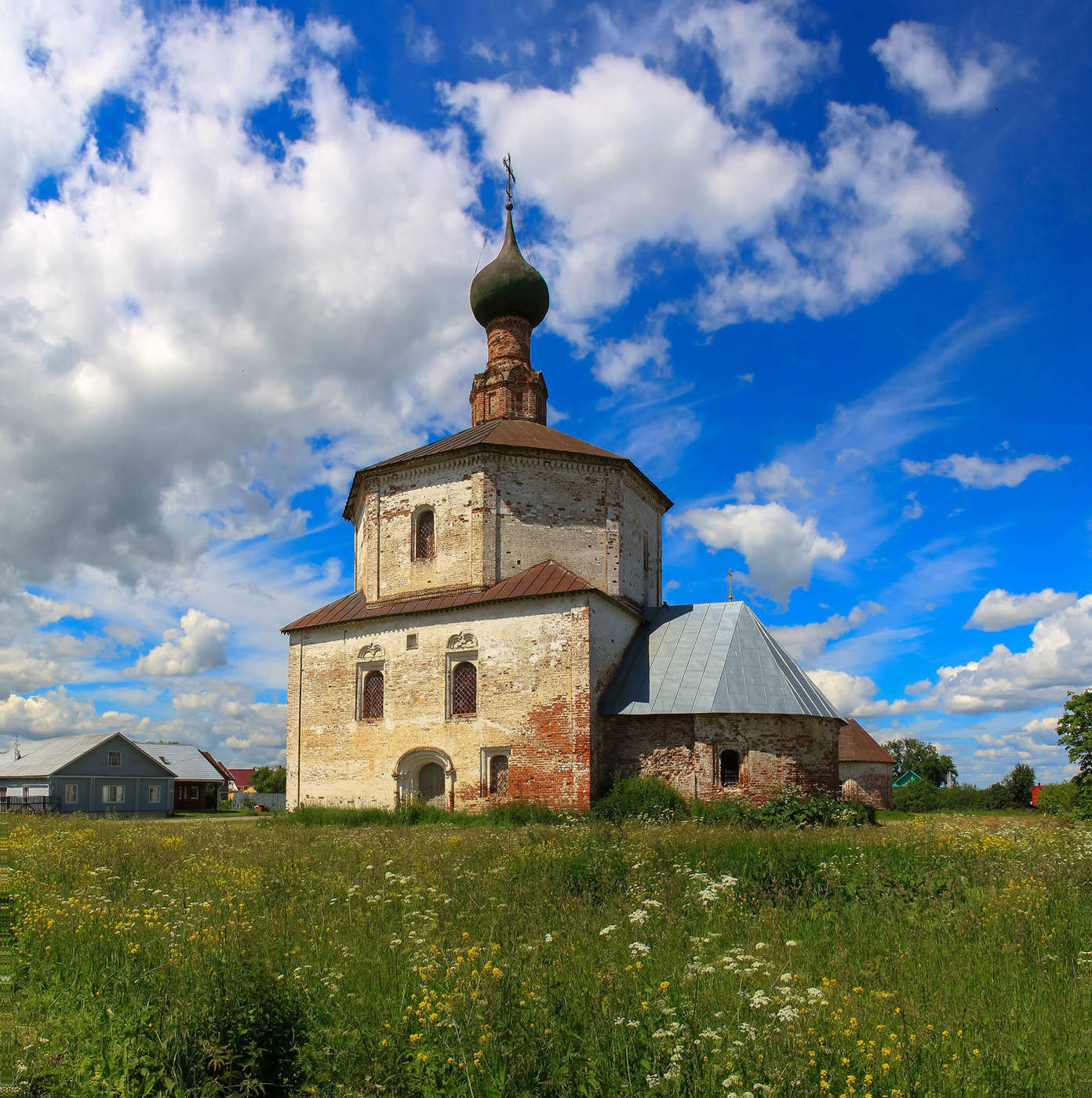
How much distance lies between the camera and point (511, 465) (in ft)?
73.5

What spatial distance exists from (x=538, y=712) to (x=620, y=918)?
A: 1320cm

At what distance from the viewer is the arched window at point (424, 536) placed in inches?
901

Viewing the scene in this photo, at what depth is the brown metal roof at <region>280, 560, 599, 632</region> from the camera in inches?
795

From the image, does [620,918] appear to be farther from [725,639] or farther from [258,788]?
[258,788]

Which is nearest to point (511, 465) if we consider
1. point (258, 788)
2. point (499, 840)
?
point (499, 840)

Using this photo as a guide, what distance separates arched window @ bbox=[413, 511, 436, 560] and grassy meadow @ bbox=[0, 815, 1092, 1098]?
45.7 feet

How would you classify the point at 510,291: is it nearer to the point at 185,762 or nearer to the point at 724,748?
the point at 724,748

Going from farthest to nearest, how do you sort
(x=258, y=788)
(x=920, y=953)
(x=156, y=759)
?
(x=258, y=788) < (x=156, y=759) < (x=920, y=953)

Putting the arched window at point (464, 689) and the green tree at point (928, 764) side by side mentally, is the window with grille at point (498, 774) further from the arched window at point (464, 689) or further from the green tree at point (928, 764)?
the green tree at point (928, 764)

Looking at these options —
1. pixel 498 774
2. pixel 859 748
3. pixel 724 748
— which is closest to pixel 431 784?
pixel 498 774

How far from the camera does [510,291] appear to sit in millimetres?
27281

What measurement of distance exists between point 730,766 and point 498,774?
553 centimetres

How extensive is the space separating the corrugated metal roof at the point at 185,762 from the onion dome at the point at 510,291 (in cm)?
3252

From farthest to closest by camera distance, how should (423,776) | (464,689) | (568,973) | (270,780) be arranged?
(270,780) < (423,776) < (464,689) < (568,973)
